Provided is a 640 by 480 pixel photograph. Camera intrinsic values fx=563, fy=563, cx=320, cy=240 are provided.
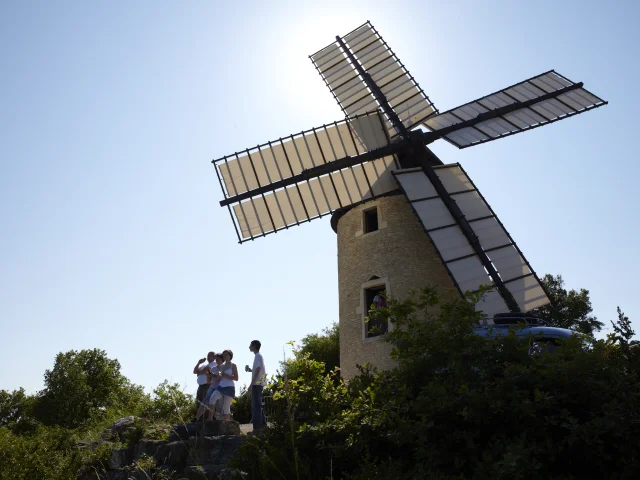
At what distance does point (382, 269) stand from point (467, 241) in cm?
203

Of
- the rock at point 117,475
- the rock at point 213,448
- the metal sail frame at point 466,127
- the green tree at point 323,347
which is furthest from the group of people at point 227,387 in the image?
the green tree at point 323,347

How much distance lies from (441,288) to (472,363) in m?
7.83

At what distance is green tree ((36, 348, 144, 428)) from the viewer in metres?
31.0

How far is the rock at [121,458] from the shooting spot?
33.9 ft

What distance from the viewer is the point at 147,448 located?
991cm

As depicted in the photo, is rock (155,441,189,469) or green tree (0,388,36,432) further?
green tree (0,388,36,432)

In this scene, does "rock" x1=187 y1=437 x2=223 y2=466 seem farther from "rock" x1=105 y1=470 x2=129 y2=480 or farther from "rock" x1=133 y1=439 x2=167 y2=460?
"rock" x1=105 y1=470 x2=129 y2=480

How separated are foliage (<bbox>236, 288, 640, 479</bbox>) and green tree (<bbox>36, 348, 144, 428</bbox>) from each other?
2649 cm

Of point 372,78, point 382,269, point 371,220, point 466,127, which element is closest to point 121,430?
point 382,269

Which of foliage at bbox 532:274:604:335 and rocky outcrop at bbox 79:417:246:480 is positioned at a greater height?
foliage at bbox 532:274:604:335

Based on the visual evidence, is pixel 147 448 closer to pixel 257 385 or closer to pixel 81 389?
pixel 257 385

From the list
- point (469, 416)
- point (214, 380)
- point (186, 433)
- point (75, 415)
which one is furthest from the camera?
point (75, 415)

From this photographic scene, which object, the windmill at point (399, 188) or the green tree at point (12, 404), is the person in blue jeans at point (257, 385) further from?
the green tree at point (12, 404)

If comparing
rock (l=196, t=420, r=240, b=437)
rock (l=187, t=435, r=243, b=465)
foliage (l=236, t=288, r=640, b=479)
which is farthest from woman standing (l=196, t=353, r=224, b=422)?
foliage (l=236, t=288, r=640, b=479)
